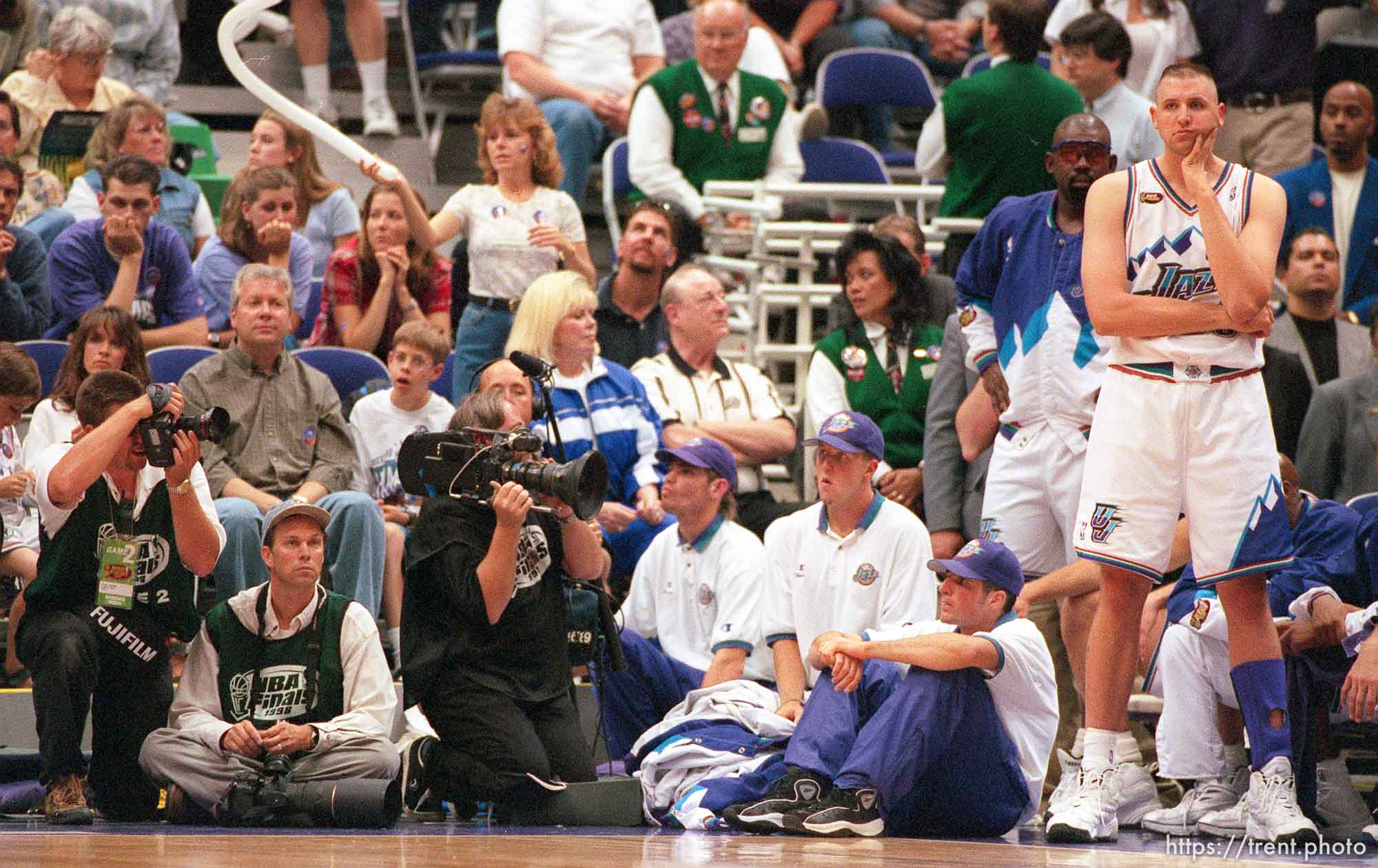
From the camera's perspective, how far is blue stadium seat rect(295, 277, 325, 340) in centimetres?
777

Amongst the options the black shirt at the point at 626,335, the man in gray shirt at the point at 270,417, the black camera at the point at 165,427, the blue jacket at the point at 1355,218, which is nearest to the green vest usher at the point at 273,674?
the black camera at the point at 165,427

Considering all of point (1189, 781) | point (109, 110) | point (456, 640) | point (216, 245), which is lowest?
point (1189, 781)

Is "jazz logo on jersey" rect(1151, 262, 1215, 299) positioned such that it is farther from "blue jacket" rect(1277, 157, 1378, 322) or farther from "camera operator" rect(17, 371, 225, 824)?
"blue jacket" rect(1277, 157, 1378, 322)

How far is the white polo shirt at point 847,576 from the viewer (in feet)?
17.9

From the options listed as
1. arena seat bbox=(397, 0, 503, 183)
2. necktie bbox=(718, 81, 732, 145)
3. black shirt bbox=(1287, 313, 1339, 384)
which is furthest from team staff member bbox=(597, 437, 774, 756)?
arena seat bbox=(397, 0, 503, 183)

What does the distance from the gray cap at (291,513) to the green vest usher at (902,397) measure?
2.33 metres

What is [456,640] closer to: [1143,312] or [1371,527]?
[1143,312]

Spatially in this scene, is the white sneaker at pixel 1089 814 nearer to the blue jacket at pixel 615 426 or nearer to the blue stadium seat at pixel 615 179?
the blue jacket at pixel 615 426

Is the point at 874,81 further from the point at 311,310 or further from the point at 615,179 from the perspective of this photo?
the point at 311,310

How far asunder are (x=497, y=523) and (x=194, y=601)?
3.31ft

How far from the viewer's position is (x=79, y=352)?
586 centimetres

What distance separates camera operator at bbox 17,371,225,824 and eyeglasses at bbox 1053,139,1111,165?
8.44 feet

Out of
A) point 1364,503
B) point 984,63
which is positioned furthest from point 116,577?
point 984,63

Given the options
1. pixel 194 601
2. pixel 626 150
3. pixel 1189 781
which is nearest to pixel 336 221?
pixel 626 150
